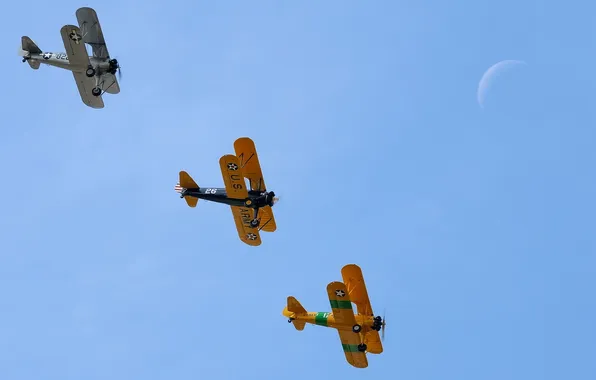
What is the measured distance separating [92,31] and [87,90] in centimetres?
346

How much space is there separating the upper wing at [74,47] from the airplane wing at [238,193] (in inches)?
363

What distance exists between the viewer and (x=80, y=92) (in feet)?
194

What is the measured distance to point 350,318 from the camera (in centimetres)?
5559

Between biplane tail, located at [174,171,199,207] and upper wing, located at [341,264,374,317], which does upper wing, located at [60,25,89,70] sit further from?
upper wing, located at [341,264,374,317]

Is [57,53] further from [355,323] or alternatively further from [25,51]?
[355,323]

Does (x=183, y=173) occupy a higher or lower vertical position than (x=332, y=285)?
higher

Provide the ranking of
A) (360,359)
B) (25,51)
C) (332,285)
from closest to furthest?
1. (332,285)
2. (360,359)
3. (25,51)

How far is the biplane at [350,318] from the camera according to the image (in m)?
55.2

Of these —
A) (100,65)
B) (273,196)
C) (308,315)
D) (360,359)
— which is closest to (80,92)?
(100,65)

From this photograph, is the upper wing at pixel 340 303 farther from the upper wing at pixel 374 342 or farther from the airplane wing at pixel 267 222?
the airplane wing at pixel 267 222

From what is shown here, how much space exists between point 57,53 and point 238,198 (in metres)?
13.3

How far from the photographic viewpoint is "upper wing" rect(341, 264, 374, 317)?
56.8 meters

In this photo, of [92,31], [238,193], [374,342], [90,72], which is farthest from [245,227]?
[92,31]

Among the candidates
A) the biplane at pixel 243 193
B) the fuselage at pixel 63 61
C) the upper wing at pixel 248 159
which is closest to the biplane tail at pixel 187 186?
the biplane at pixel 243 193
